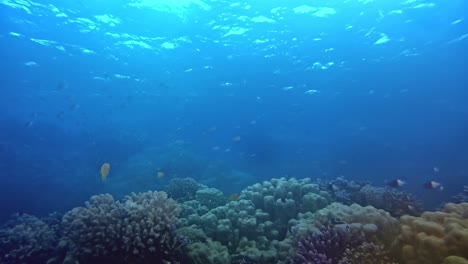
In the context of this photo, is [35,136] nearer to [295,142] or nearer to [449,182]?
[295,142]

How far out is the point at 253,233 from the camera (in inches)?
318

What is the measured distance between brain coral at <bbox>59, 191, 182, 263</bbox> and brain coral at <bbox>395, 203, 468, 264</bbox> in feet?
14.5

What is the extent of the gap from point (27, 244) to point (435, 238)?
1043cm

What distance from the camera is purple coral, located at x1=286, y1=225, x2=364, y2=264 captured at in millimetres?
5816

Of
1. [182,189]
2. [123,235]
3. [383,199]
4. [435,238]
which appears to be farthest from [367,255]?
[182,189]

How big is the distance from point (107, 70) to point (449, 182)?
37.2 m

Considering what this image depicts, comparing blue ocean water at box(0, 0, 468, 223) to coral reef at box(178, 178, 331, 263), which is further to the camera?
blue ocean water at box(0, 0, 468, 223)

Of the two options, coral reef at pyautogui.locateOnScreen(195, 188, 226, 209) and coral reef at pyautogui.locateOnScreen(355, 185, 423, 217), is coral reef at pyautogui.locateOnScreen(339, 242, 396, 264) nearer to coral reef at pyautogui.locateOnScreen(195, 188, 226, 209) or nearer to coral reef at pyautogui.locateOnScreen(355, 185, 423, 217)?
coral reef at pyautogui.locateOnScreen(355, 185, 423, 217)

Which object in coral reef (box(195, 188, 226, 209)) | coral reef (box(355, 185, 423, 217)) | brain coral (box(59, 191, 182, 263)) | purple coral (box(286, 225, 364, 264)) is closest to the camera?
purple coral (box(286, 225, 364, 264))

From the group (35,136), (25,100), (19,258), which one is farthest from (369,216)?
(35,136)

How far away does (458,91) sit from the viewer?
3200cm

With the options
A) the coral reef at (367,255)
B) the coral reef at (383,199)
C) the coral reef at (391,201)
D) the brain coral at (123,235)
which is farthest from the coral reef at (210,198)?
the coral reef at (367,255)

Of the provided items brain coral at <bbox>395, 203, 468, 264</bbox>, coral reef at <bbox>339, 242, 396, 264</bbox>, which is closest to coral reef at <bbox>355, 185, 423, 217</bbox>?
brain coral at <bbox>395, 203, 468, 264</bbox>

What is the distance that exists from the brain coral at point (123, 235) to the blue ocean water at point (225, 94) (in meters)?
14.0
